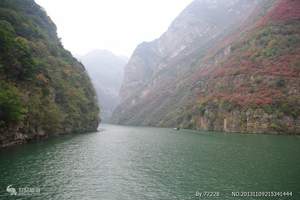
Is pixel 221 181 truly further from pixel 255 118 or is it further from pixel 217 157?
pixel 255 118

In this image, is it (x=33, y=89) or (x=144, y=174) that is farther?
(x=33, y=89)

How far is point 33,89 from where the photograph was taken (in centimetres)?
7200

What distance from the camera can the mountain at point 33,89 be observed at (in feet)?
190

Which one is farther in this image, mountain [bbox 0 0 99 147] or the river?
mountain [bbox 0 0 99 147]

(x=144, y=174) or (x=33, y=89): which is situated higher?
(x=33, y=89)

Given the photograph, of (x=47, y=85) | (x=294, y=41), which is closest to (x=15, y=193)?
(x=47, y=85)

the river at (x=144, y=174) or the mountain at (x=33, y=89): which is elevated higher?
the mountain at (x=33, y=89)

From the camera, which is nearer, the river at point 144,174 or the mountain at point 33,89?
the river at point 144,174

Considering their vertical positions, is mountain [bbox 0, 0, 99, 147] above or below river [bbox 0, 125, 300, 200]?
above

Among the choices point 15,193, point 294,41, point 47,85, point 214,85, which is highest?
point 294,41

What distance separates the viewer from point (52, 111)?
77250mm

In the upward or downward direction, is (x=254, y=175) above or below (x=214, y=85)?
below

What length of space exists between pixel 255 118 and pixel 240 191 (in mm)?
94478

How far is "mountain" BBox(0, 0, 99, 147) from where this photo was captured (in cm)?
5784
